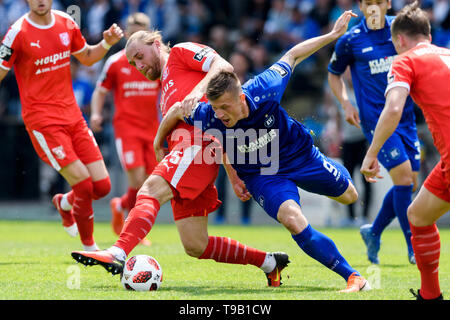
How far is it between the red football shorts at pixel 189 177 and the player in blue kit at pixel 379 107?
2360 mm

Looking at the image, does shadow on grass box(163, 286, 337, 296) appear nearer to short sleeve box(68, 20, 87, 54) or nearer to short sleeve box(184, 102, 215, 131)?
short sleeve box(184, 102, 215, 131)

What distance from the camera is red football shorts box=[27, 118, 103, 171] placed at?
799 cm

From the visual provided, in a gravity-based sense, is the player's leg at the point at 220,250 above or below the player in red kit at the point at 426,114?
below

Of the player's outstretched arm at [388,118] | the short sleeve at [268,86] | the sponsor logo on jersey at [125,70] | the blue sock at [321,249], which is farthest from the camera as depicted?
→ the sponsor logo on jersey at [125,70]

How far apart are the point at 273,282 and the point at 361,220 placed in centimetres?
728

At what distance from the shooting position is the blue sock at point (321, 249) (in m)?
5.60

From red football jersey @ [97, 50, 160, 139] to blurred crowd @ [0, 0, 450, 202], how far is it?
3.55m

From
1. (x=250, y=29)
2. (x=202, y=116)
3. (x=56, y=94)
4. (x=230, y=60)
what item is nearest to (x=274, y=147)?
(x=202, y=116)

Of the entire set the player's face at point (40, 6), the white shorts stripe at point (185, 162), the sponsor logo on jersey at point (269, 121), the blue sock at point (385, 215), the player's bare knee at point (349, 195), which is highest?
the player's face at point (40, 6)

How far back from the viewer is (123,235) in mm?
5734

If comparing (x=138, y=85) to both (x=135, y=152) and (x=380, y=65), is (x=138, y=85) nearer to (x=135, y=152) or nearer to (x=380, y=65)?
(x=135, y=152)

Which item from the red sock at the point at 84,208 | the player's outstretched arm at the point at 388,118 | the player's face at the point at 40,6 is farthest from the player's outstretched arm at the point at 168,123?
the player's face at the point at 40,6

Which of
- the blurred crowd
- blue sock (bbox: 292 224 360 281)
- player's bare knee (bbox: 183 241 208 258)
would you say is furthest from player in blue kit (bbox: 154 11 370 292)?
the blurred crowd

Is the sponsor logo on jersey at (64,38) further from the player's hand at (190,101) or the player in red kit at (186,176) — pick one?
the player's hand at (190,101)
